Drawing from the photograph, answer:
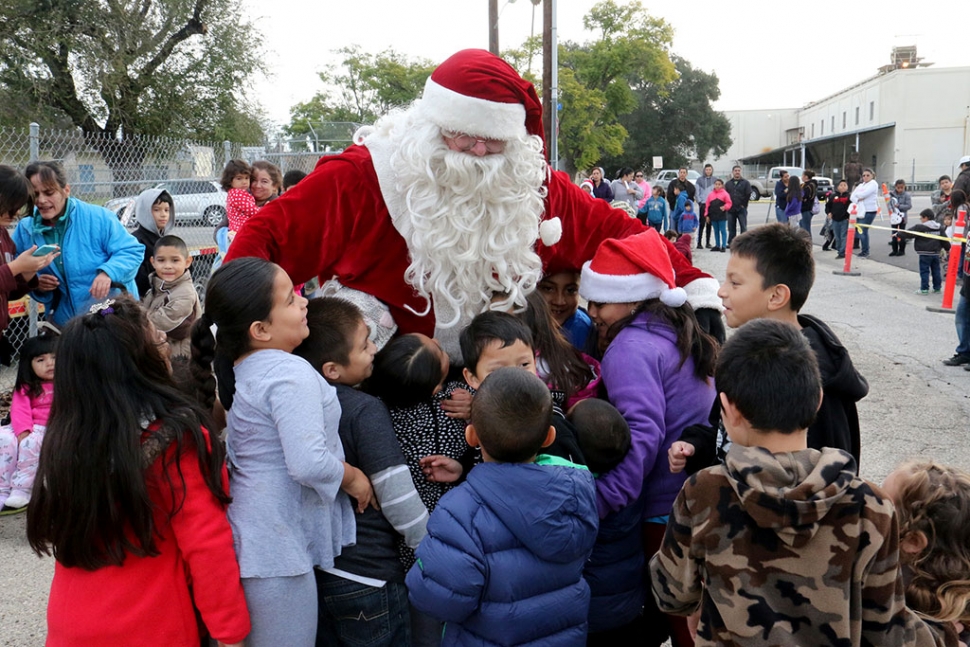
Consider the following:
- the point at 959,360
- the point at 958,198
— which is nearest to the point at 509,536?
the point at 959,360

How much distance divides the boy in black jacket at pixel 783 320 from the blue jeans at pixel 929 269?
1005 cm

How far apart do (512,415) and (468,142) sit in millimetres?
1239

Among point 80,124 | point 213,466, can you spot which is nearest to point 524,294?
point 213,466

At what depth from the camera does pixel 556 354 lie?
255 cm

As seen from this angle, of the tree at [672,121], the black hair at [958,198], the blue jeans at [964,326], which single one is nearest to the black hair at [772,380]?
the blue jeans at [964,326]

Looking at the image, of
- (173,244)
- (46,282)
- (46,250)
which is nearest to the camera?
(46,250)

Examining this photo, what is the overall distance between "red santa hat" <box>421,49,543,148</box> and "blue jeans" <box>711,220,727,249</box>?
15.1 m

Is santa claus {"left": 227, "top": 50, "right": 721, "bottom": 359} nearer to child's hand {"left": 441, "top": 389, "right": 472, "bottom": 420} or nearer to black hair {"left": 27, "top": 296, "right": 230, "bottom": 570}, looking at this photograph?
child's hand {"left": 441, "top": 389, "right": 472, "bottom": 420}

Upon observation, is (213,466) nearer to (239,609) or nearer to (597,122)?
(239,609)

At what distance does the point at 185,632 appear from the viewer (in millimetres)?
1933

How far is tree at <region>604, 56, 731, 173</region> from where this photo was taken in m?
53.1

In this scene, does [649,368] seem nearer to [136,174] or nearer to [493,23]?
[136,174]

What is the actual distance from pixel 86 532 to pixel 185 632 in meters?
0.36

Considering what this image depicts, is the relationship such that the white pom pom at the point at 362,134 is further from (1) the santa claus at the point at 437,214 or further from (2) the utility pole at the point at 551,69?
(2) the utility pole at the point at 551,69
